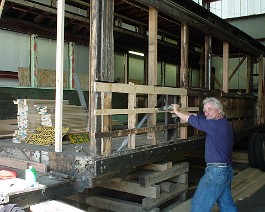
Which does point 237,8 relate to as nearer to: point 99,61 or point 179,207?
point 179,207

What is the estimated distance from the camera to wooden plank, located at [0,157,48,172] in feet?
11.4

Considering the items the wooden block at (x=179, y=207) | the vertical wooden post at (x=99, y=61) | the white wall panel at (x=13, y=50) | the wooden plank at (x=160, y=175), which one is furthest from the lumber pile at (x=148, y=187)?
the white wall panel at (x=13, y=50)

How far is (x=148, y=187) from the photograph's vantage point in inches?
173

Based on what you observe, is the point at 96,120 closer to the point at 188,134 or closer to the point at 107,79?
the point at 107,79

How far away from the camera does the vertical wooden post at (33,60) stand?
8969 millimetres

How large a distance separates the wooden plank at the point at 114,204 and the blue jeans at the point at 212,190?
90cm

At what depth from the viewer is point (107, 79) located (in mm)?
3486

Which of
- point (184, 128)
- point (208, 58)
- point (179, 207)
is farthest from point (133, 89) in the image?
point (208, 58)

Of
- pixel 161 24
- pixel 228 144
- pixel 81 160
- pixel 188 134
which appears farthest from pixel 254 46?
pixel 81 160

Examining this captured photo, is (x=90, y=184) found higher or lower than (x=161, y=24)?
lower

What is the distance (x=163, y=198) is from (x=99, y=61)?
241 centimetres

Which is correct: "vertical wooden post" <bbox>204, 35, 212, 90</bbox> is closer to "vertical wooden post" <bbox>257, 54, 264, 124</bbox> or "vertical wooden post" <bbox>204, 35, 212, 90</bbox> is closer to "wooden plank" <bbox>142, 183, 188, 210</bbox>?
"wooden plank" <bbox>142, 183, 188, 210</bbox>

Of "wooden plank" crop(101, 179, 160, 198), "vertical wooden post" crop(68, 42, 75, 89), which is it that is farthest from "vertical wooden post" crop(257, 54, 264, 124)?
"wooden plank" crop(101, 179, 160, 198)

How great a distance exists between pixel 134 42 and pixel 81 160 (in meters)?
6.64
